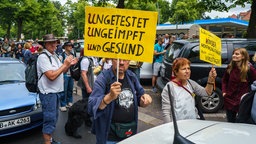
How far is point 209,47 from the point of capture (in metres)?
3.53

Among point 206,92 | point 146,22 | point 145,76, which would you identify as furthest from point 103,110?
point 145,76

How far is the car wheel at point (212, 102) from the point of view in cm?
674

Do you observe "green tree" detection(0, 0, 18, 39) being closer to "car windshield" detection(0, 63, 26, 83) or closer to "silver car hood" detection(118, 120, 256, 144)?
"car windshield" detection(0, 63, 26, 83)

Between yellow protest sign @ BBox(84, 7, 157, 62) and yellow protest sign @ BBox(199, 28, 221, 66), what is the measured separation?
95 cm

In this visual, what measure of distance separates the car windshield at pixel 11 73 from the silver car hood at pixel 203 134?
4671mm

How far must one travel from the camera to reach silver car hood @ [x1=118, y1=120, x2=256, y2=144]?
5.92 feet

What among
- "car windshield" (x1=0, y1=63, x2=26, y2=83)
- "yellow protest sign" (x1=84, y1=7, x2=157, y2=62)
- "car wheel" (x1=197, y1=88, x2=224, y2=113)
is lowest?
"car wheel" (x1=197, y1=88, x2=224, y2=113)

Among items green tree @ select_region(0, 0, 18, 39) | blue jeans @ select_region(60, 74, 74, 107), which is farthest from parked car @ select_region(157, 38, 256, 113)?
green tree @ select_region(0, 0, 18, 39)

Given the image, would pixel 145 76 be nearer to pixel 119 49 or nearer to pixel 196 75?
pixel 196 75

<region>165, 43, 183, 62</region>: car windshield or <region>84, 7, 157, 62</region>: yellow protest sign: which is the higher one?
<region>84, 7, 157, 62</region>: yellow protest sign

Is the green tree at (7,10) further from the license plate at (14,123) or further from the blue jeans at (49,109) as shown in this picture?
the blue jeans at (49,109)

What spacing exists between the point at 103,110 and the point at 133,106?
12.6 inches

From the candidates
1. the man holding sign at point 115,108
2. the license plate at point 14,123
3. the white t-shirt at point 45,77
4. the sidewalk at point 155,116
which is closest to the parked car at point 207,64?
the sidewalk at point 155,116

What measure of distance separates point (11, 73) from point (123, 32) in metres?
4.46
